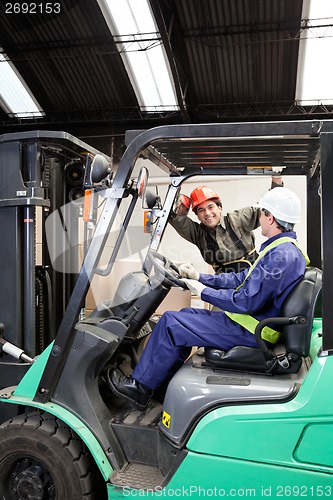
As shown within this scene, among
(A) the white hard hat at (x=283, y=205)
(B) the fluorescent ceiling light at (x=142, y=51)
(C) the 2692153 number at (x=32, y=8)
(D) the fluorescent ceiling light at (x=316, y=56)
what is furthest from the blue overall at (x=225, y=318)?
(C) the 2692153 number at (x=32, y=8)

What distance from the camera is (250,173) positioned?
3.10 m

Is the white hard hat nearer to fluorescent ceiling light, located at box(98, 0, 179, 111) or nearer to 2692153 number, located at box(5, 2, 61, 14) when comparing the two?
fluorescent ceiling light, located at box(98, 0, 179, 111)

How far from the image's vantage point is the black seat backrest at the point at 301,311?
2291mm

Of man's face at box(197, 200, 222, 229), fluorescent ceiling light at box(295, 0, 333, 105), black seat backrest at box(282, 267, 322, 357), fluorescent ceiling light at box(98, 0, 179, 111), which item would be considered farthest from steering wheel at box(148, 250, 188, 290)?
fluorescent ceiling light at box(295, 0, 333, 105)

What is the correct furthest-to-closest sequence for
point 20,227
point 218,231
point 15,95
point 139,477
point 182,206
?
point 15,95, point 218,231, point 182,206, point 20,227, point 139,477

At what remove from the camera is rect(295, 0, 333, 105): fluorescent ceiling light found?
6.74m

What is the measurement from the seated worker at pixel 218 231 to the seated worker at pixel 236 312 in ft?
4.13

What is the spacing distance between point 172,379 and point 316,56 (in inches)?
265

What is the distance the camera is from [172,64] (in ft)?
24.7

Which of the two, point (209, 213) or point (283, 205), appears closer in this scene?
point (283, 205)

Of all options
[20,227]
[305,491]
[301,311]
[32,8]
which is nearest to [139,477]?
[305,491]

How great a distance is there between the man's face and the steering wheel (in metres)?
1.25

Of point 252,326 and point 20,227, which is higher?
point 20,227

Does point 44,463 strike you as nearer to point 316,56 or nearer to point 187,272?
point 187,272
